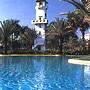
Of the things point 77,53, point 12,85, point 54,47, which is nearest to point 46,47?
point 54,47

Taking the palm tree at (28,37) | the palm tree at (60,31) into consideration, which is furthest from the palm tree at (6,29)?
the palm tree at (60,31)

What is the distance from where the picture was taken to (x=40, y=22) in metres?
69.7

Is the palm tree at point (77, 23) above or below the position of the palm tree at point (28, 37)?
above

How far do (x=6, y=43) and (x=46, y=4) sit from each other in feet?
63.4

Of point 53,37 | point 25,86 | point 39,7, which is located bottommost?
point 25,86

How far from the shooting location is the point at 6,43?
58.6 meters

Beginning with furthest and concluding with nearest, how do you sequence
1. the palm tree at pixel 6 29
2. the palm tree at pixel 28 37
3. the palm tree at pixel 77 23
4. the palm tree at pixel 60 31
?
the palm tree at pixel 28 37, the palm tree at pixel 6 29, the palm tree at pixel 60 31, the palm tree at pixel 77 23

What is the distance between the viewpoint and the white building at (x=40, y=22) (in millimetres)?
67375

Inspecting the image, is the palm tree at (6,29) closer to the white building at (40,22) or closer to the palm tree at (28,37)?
the palm tree at (28,37)

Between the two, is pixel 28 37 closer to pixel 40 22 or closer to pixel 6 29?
pixel 6 29

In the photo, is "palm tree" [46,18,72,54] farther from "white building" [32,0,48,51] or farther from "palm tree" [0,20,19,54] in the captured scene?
"white building" [32,0,48,51]

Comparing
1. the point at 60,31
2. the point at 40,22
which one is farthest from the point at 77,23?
the point at 40,22

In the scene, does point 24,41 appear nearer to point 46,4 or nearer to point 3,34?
point 3,34

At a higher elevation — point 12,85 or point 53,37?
point 53,37
